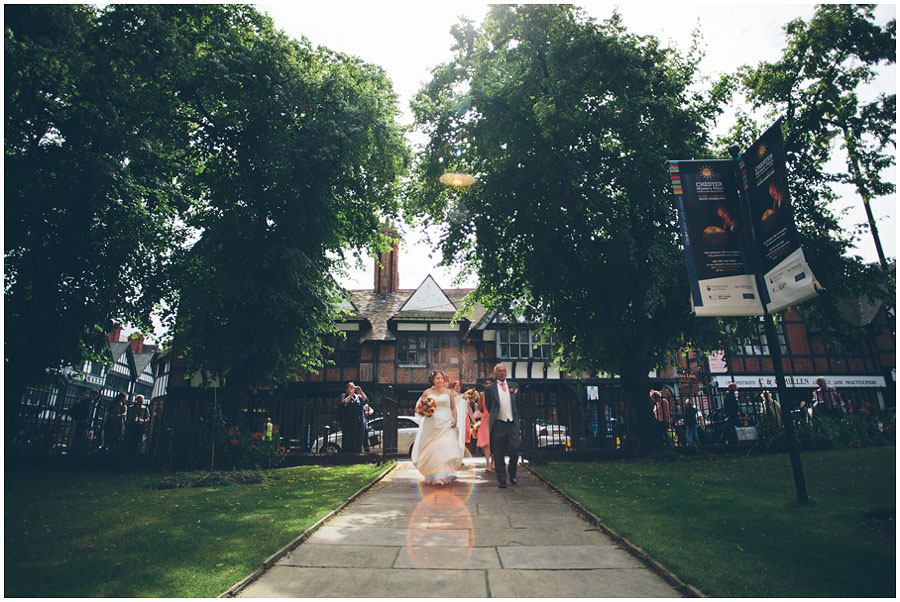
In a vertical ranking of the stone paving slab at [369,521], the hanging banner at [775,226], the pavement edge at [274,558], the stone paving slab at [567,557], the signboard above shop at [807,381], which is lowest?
the stone paving slab at [567,557]

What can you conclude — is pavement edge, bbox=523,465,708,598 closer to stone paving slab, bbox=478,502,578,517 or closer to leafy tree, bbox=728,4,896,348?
stone paving slab, bbox=478,502,578,517

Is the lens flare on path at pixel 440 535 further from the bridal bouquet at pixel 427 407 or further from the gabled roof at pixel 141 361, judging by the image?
the gabled roof at pixel 141 361

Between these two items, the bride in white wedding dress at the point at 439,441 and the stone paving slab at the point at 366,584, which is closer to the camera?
the stone paving slab at the point at 366,584

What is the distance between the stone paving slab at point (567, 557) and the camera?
4.09 meters

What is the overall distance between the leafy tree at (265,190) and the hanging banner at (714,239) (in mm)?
11034

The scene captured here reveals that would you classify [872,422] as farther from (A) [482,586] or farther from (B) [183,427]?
(B) [183,427]

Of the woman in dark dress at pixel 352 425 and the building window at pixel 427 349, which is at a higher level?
the building window at pixel 427 349

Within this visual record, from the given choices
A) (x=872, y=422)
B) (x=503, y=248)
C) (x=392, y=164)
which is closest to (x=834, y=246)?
(x=872, y=422)

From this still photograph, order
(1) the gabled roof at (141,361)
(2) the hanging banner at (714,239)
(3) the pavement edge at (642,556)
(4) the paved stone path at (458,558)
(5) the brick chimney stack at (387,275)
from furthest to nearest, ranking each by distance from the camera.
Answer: (1) the gabled roof at (141,361) → (5) the brick chimney stack at (387,275) → (2) the hanging banner at (714,239) → (4) the paved stone path at (458,558) → (3) the pavement edge at (642,556)

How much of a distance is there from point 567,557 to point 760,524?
2.36 metres

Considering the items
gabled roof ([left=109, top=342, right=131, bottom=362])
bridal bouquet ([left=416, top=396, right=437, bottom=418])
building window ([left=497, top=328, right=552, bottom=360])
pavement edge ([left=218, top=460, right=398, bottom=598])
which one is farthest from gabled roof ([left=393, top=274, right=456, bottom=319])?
gabled roof ([left=109, top=342, right=131, bottom=362])

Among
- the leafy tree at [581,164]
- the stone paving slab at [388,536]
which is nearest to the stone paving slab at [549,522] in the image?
the stone paving slab at [388,536]

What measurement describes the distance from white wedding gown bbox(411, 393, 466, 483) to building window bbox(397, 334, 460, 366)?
63.0 ft

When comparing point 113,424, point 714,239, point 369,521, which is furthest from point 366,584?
point 113,424
